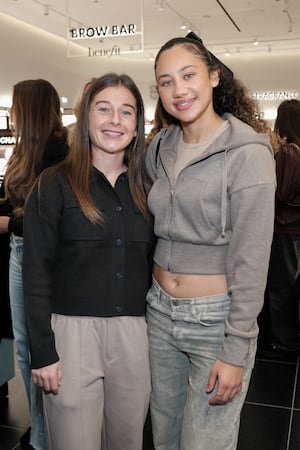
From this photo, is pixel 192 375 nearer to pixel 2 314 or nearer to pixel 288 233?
pixel 2 314

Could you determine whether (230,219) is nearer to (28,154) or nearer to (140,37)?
(28,154)

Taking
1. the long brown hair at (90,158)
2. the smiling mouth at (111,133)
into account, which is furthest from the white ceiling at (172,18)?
the smiling mouth at (111,133)

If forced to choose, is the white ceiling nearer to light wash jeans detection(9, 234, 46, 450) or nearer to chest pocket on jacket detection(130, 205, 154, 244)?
light wash jeans detection(9, 234, 46, 450)

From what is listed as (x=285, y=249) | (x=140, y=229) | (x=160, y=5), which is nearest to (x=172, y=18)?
(x=160, y=5)

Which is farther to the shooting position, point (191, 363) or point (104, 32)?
point (104, 32)

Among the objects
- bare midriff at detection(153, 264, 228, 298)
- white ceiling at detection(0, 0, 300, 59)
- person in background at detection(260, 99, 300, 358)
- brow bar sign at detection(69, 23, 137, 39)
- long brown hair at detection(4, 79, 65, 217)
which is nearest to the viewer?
bare midriff at detection(153, 264, 228, 298)

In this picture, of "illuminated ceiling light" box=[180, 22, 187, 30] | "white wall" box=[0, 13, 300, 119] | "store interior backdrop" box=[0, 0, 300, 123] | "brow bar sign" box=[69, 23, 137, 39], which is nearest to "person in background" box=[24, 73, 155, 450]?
"store interior backdrop" box=[0, 0, 300, 123]

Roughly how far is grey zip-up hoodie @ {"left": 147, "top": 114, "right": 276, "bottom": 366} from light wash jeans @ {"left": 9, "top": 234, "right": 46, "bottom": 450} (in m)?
1.00

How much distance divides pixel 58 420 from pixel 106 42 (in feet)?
30.2

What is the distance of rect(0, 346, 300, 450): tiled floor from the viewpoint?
113 inches

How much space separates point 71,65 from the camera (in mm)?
10406

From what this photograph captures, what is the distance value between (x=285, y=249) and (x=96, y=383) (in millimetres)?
2559

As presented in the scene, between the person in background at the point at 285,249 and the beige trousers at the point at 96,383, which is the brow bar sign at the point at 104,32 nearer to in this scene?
the person in background at the point at 285,249

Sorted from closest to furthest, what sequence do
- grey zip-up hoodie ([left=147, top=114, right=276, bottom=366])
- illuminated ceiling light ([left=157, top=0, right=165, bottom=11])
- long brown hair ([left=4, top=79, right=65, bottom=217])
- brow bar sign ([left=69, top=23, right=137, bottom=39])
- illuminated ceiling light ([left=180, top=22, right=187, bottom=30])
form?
grey zip-up hoodie ([left=147, top=114, right=276, bottom=366]), long brown hair ([left=4, top=79, right=65, bottom=217]), brow bar sign ([left=69, top=23, right=137, bottom=39]), illuminated ceiling light ([left=157, top=0, right=165, bottom=11]), illuminated ceiling light ([left=180, top=22, right=187, bottom=30])
